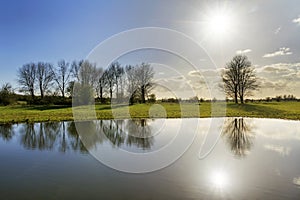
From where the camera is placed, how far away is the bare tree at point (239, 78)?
1781 inches

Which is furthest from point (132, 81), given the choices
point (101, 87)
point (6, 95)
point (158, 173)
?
point (6, 95)

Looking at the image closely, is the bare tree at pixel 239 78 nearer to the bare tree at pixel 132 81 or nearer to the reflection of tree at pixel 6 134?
the bare tree at pixel 132 81

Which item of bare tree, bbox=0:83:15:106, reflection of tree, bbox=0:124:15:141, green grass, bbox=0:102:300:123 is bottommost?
reflection of tree, bbox=0:124:15:141

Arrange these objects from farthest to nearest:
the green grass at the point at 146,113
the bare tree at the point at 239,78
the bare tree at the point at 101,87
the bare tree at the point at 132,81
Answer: the bare tree at the point at 101,87
the bare tree at the point at 239,78
the bare tree at the point at 132,81
the green grass at the point at 146,113

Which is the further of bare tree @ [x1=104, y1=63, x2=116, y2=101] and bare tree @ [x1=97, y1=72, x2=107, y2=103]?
bare tree @ [x1=97, y1=72, x2=107, y2=103]

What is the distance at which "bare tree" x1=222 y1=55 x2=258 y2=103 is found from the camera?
45.2m

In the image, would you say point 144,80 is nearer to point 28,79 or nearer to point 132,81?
point 132,81

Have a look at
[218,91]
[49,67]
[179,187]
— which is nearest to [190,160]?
[179,187]

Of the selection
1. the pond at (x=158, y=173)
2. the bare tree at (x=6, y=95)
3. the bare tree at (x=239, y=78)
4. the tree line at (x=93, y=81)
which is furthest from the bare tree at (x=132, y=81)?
the bare tree at (x=6, y=95)

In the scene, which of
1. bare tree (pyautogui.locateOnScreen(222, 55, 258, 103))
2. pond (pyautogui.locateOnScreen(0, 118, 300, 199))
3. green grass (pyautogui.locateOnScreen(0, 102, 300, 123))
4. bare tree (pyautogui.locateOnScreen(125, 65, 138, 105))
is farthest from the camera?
bare tree (pyautogui.locateOnScreen(222, 55, 258, 103))

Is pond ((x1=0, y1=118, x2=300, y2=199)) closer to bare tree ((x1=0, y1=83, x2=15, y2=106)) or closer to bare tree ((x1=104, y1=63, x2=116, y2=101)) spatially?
bare tree ((x1=104, y1=63, x2=116, y2=101))

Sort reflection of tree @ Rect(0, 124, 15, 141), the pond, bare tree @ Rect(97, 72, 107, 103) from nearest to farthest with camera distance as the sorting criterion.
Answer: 1. the pond
2. reflection of tree @ Rect(0, 124, 15, 141)
3. bare tree @ Rect(97, 72, 107, 103)

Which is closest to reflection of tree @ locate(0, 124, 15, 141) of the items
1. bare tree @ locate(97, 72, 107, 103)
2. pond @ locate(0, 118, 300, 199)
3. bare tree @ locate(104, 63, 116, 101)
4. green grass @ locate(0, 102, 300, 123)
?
pond @ locate(0, 118, 300, 199)

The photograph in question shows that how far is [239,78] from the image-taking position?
4591cm
